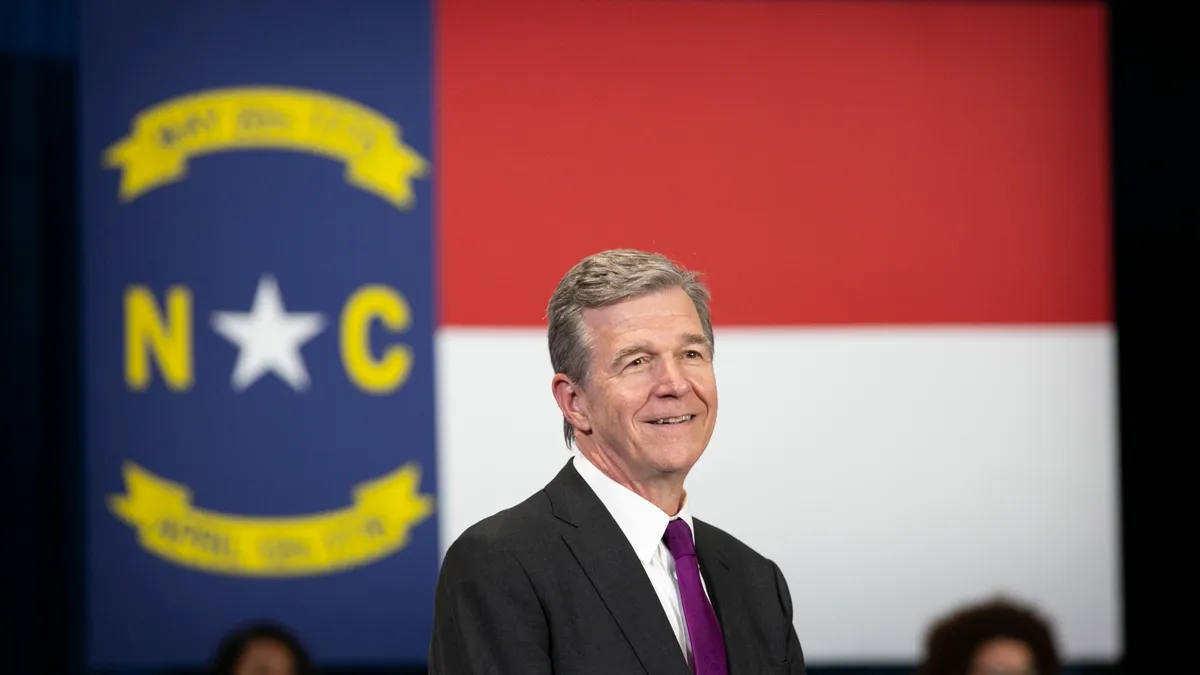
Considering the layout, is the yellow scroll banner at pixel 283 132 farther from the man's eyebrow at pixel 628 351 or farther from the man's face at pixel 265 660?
the man's eyebrow at pixel 628 351

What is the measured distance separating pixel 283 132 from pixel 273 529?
99 centimetres

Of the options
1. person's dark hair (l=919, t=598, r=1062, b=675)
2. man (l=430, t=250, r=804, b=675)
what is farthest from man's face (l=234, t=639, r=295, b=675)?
man (l=430, t=250, r=804, b=675)

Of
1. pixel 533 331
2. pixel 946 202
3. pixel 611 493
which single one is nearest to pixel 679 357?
pixel 611 493

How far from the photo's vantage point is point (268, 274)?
356 centimetres

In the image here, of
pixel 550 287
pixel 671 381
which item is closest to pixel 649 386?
pixel 671 381

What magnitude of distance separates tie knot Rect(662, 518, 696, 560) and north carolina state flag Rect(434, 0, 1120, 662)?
2.20 meters

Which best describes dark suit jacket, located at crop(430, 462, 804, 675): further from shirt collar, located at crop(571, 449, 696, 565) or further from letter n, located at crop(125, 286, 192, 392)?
letter n, located at crop(125, 286, 192, 392)

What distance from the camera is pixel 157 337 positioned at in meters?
3.53

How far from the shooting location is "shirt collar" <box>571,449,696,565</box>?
1.35m

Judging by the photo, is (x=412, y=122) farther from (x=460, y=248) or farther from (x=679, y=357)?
(x=679, y=357)

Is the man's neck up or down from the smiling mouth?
down

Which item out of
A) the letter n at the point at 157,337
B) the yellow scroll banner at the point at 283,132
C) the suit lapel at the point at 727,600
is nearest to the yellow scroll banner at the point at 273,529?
the letter n at the point at 157,337

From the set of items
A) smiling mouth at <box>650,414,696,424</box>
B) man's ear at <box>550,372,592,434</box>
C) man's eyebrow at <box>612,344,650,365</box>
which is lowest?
smiling mouth at <box>650,414,696,424</box>

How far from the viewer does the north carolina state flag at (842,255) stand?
3619 millimetres
